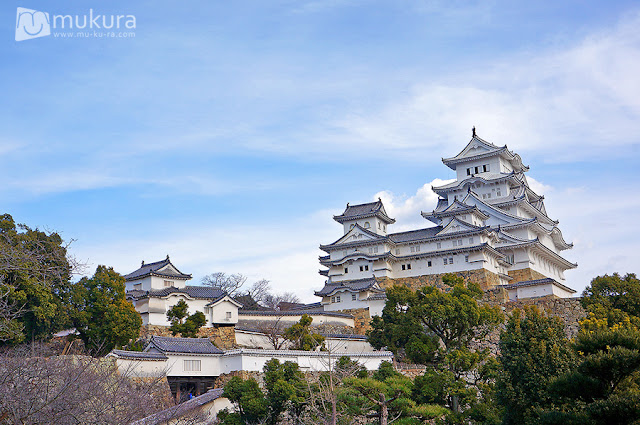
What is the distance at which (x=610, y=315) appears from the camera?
23047 mm

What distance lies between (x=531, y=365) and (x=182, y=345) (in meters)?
15.9

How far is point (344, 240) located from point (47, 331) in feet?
82.4

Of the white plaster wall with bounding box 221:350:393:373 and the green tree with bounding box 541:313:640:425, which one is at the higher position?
the white plaster wall with bounding box 221:350:393:373

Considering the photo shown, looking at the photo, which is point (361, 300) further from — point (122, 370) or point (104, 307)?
point (122, 370)

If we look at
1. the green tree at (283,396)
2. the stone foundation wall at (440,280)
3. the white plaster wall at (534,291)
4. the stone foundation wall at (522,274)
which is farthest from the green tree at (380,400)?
the stone foundation wall at (522,274)

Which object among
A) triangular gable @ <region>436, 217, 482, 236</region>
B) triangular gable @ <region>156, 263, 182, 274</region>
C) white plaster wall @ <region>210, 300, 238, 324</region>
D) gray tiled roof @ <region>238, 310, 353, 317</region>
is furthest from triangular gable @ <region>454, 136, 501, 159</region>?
triangular gable @ <region>156, 263, 182, 274</region>

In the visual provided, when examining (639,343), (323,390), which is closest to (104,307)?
(323,390)

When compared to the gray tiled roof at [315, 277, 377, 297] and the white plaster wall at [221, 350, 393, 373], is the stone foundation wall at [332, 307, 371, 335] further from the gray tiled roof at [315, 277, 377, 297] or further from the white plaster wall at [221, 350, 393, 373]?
the white plaster wall at [221, 350, 393, 373]

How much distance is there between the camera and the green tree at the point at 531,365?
52.4 ft

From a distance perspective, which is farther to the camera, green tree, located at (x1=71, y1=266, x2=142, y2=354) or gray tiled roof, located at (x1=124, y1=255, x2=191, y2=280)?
gray tiled roof, located at (x1=124, y1=255, x2=191, y2=280)

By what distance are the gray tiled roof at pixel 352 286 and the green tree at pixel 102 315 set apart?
54.2 feet

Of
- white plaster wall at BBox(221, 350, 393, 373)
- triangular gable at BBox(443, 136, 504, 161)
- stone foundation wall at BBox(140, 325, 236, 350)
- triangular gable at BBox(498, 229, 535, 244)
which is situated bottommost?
white plaster wall at BBox(221, 350, 393, 373)

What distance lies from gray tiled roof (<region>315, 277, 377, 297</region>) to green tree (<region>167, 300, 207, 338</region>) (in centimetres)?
1118

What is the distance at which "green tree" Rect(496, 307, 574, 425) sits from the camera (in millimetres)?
15977
